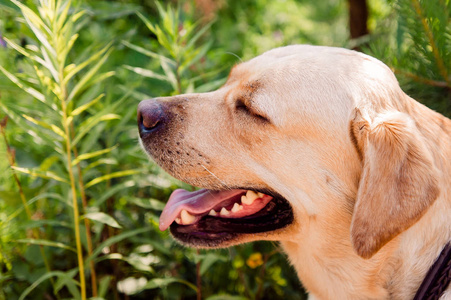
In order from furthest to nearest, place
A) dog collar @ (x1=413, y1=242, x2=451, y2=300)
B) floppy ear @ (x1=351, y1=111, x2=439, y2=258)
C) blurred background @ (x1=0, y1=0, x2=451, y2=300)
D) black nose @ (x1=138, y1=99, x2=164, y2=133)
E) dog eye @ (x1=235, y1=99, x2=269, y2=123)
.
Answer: blurred background @ (x1=0, y1=0, x2=451, y2=300), black nose @ (x1=138, y1=99, x2=164, y2=133), dog eye @ (x1=235, y1=99, x2=269, y2=123), dog collar @ (x1=413, y1=242, x2=451, y2=300), floppy ear @ (x1=351, y1=111, x2=439, y2=258)

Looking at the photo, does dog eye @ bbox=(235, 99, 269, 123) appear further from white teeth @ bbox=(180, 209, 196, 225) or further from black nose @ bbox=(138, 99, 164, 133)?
white teeth @ bbox=(180, 209, 196, 225)

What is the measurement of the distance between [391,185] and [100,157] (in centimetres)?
216

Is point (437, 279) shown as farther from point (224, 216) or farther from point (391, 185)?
point (224, 216)

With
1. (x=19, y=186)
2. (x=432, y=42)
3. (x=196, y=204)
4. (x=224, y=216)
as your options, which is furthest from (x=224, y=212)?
(x=432, y=42)

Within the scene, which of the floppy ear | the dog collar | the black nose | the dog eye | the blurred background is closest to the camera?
the floppy ear

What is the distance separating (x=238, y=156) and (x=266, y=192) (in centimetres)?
23

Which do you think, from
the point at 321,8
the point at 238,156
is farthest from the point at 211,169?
the point at 321,8

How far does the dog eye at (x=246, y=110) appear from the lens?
2414mm

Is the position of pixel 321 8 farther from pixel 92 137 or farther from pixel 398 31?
pixel 92 137

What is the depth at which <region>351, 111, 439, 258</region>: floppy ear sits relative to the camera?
6.64ft

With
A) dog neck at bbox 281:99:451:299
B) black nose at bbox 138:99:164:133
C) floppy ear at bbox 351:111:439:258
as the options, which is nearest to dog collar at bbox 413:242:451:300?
Result: dog neck at bbox 281:99:451:299

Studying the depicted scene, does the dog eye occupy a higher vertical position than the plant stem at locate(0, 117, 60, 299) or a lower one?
higher

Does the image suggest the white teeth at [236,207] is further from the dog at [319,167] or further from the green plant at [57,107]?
the green plant at [57,107]

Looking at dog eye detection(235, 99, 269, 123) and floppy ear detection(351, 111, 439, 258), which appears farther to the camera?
dog eye detection(235, 99, 269, 123)
